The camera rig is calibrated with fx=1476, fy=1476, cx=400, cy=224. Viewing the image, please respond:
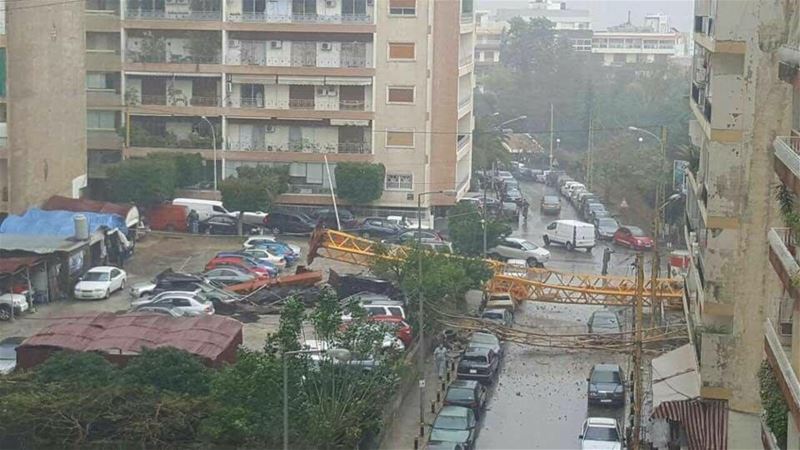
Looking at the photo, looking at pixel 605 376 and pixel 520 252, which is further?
pixel 520 252

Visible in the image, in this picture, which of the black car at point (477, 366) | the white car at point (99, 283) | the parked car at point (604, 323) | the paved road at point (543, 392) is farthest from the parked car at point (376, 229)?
the black car at point (477, 366)

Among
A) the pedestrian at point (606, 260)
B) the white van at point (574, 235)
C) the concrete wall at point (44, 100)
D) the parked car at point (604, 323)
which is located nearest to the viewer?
the parked car at point (604, 323)

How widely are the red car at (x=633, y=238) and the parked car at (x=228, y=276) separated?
11.3 metres

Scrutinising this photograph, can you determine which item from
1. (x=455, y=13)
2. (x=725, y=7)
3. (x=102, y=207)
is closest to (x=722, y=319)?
(x=725, y=7)

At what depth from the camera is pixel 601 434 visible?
19.7 m

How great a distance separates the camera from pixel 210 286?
27.2m

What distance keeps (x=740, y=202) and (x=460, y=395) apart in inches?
239

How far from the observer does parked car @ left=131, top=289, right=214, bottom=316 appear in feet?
83.6

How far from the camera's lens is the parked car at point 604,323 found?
26.2 meters

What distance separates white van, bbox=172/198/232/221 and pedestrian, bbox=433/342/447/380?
12.2 meters

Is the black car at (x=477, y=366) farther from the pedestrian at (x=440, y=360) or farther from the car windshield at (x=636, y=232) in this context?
the car windshield at (x=636, y=232)

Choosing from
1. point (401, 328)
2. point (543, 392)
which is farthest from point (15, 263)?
point (543, 392)

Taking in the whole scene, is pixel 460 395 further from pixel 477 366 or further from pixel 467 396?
pixel 477 366

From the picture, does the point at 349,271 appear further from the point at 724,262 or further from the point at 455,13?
the point at 724,262
